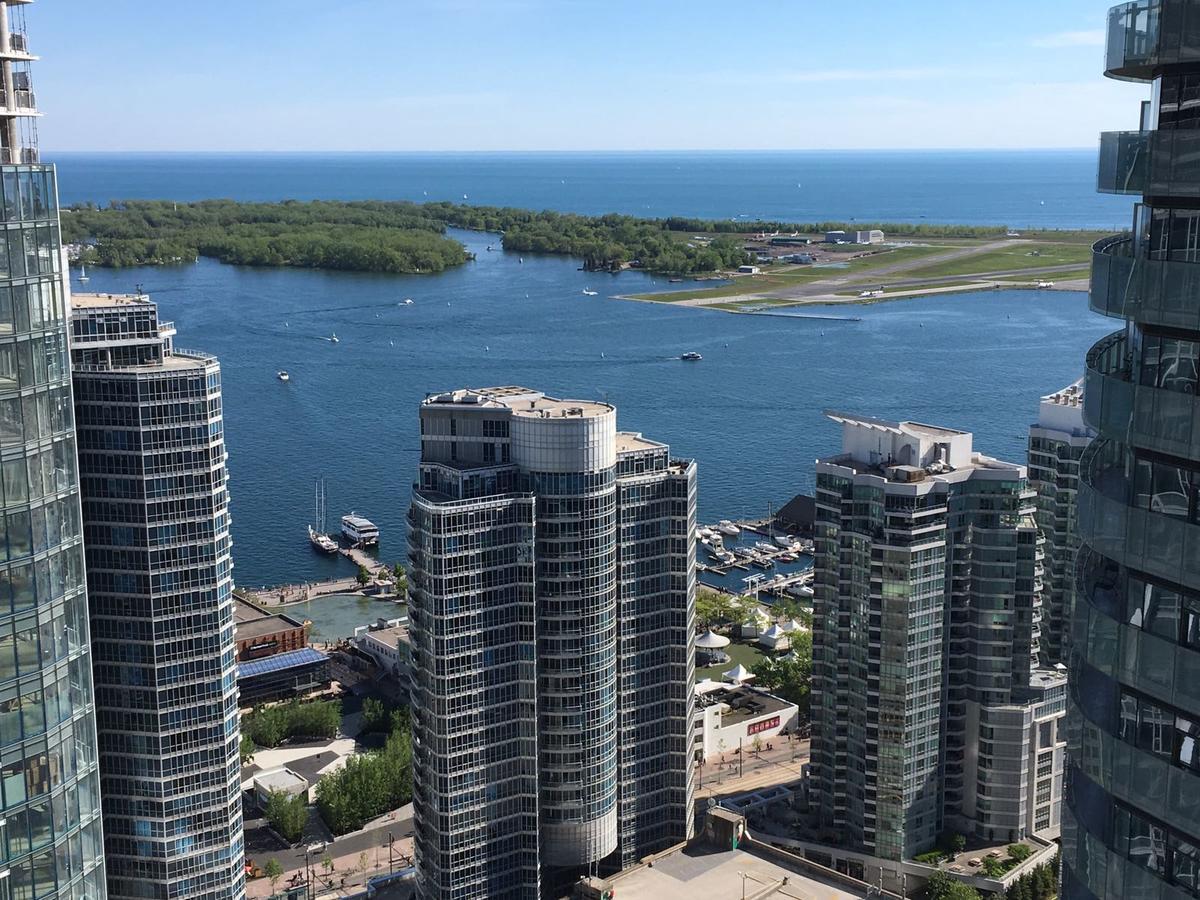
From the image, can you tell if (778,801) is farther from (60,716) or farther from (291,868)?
(60,716)

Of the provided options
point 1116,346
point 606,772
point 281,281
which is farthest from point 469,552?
point 281,281

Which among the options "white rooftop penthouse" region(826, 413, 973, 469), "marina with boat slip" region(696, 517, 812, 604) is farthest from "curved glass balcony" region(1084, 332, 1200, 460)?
"marina with boat slip" region(696, 517, 812, 604)

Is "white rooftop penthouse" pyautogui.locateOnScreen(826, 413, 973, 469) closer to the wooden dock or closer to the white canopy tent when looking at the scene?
the white canopy tent

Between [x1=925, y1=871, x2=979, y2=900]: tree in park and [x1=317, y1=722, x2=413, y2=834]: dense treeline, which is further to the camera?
[x1=317, y1=722, x2=413, y2=834]: dense treeline

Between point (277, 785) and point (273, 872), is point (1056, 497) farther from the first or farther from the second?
point (273, 872)

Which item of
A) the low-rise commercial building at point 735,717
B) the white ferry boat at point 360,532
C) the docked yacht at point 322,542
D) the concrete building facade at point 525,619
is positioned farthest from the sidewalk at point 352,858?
the white ferry boat at point 360,532

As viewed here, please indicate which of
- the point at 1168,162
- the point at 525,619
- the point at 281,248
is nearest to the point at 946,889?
the point at 525,619
